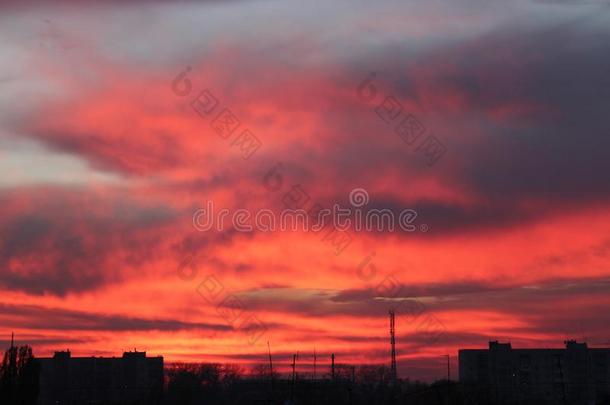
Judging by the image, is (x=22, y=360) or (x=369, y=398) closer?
(x=22, y=360)

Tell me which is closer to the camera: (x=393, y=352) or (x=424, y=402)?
(x=424, y=402)

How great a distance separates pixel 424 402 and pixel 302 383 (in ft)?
161

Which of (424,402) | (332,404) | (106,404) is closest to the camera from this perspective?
(106,404)

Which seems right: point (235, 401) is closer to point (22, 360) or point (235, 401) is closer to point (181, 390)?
point (181, 390)

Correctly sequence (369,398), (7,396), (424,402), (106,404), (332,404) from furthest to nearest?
(369,398), (332,404), (424,402), (106,404), (7,396)

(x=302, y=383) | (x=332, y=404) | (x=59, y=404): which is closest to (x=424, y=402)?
(x=332, y=404)

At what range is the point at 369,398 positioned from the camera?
7608 inches

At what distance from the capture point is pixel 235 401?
197250 millimetres

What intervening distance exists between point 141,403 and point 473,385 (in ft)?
208

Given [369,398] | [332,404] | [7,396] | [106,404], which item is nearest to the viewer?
[7,396]

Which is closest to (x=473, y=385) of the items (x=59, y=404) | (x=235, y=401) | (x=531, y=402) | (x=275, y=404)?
(x=531, y=402)

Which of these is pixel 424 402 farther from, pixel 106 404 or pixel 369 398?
pixel 106 404

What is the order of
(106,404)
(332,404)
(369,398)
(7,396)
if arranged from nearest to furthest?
(7,396), (106,404), (332,404), (369,398)

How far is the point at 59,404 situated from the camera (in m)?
194
